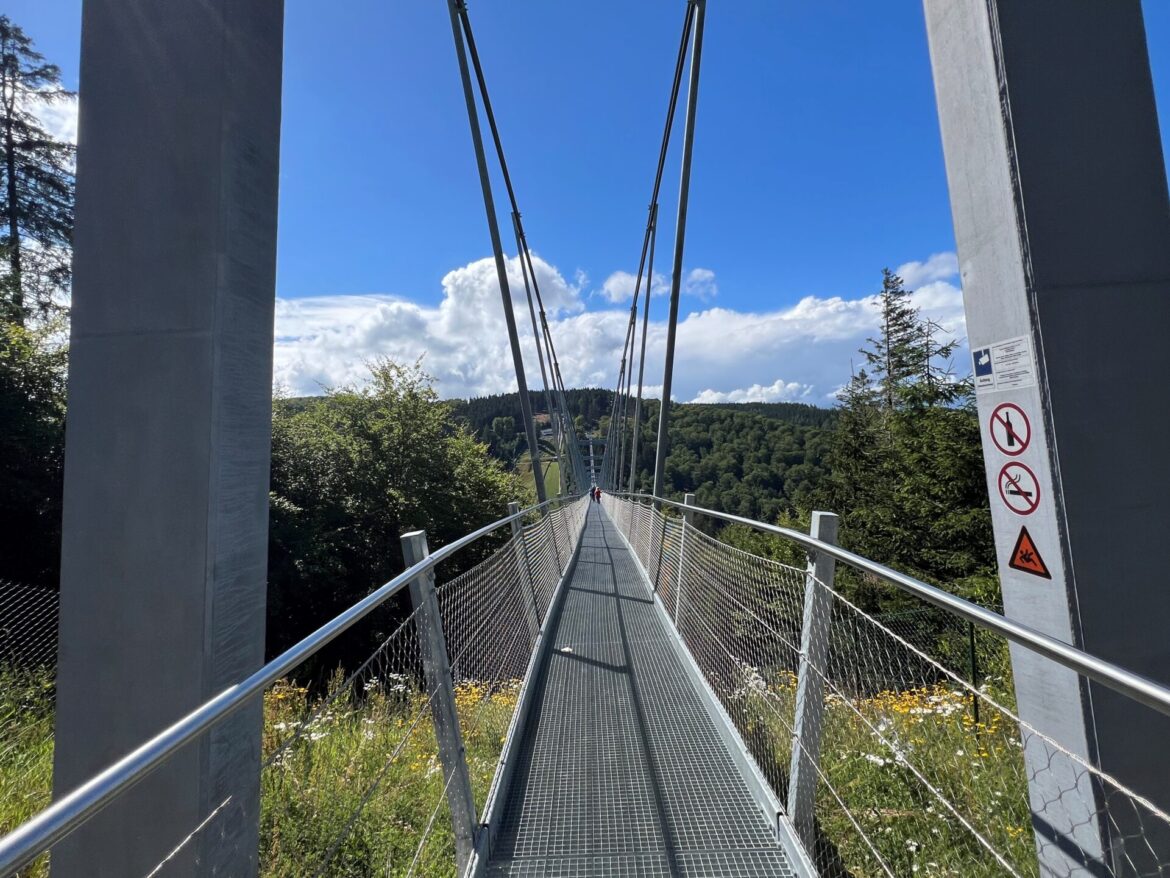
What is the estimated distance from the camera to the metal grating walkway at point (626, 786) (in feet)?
6.86

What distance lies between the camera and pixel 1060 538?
1.71m

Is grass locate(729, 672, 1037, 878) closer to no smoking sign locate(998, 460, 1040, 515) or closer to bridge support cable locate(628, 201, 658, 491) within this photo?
no smoking sign locate(998, 460, 1040, 515)

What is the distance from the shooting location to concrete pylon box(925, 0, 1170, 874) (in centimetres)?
165

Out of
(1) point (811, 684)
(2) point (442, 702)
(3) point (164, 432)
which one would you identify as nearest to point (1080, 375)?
(1) point (811, 684)

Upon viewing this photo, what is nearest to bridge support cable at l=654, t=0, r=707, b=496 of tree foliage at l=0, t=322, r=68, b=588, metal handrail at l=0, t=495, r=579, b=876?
metal handrail at l=0, t=495, r=579, b=876

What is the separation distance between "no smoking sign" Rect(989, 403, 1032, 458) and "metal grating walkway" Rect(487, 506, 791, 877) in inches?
60.9

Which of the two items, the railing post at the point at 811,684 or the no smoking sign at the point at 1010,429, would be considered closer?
the no smoking sign at the point at 1010,429

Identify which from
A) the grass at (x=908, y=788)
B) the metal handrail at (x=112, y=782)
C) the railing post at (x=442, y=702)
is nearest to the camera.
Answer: the metal handrail at (x=112, y=782)

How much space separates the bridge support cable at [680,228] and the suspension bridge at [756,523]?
6538mm

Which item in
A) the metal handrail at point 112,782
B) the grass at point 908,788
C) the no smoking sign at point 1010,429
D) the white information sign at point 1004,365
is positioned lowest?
the grass at point 908,788

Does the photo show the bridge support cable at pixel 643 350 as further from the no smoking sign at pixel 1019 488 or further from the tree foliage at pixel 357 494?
the no smoking sign at pixel 1019 488

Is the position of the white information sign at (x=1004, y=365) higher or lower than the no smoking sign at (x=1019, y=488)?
higher

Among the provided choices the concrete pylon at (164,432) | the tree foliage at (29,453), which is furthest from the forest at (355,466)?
the concrete pylon at (164,432)

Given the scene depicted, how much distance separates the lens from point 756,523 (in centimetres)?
262
